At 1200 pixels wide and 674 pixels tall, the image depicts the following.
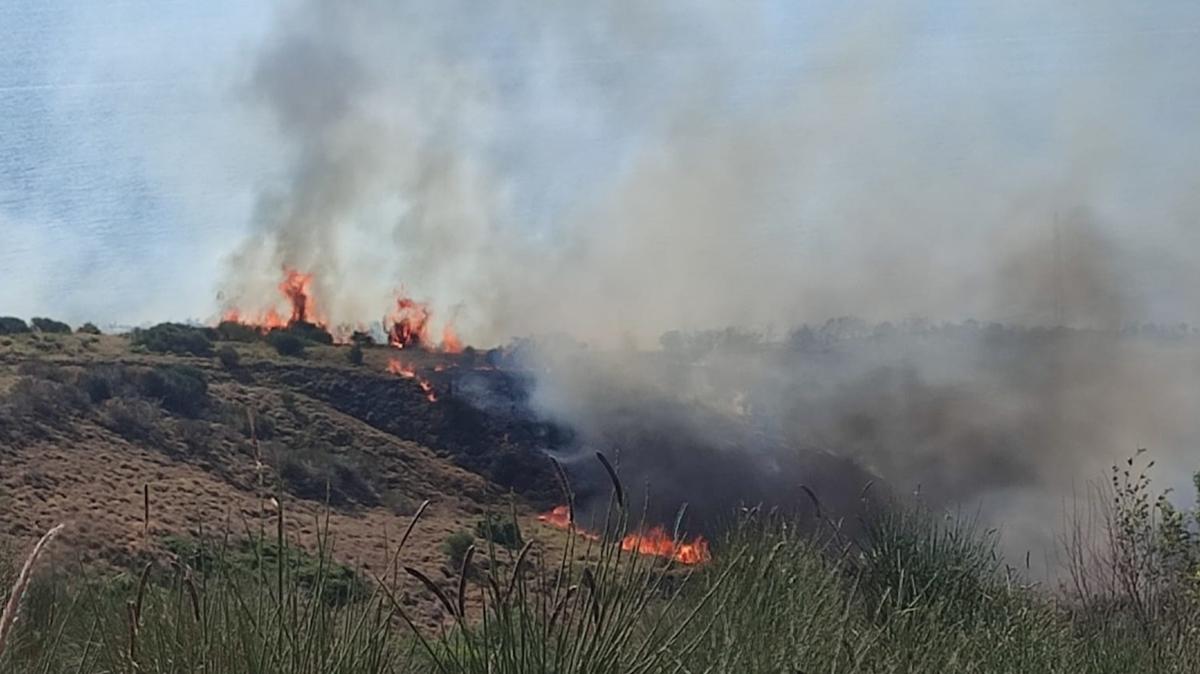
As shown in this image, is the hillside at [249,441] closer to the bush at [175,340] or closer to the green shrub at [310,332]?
the bush at [175,340]

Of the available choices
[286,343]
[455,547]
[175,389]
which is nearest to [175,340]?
[286,343]

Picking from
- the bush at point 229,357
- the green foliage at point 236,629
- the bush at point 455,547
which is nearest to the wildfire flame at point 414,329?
the bush at point 229,357

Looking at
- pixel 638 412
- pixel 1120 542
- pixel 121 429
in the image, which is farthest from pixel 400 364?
pixel 1120 542

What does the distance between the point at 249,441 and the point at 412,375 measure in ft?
69.9

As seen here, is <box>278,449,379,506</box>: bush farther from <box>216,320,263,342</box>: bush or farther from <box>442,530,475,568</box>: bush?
<box>216,320,263,342</box>: bush

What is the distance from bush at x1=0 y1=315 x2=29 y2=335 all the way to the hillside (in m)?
1.52

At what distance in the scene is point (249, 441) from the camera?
27.8 meters

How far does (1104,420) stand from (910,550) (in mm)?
47363

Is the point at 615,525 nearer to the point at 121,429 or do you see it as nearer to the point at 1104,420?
the point at 121,429

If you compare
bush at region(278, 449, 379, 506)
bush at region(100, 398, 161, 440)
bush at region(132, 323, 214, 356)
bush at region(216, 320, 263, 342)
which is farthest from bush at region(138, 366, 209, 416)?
bush at region(216, 320, 263, 342)

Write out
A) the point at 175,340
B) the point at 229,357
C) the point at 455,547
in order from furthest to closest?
the point at 175,340 < the point at 229,357 < the point at 455,547

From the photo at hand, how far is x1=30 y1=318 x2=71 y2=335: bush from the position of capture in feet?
161

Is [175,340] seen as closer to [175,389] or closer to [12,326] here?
[12,326]

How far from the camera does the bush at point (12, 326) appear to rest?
1861 inches
